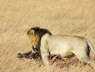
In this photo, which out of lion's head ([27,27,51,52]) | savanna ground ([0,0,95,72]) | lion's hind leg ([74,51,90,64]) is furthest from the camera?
savanna ground ([0,0,95,72])

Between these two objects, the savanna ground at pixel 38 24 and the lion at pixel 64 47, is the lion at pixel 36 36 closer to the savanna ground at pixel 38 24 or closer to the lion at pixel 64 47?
the lion at pixel 64 47

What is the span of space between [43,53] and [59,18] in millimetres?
6325

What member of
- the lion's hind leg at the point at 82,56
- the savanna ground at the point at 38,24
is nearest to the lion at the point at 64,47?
the lion's hind leg at the point at 82,56

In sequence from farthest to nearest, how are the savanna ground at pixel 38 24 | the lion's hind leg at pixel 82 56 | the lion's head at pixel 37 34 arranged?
Result: the savanna ground at pixel 38 24
the lion's head at pixel 37 34
the lion's hind leg at pixel 82 56

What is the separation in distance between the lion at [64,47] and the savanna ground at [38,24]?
170 millimetres

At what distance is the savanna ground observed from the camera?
9.22 metres

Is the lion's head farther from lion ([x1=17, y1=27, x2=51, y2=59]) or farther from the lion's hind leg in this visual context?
the lion's hind leg

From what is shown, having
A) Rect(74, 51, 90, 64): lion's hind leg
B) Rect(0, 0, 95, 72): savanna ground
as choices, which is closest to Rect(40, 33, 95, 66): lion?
Rect(74, 51, 90, 64): lion's hind leg

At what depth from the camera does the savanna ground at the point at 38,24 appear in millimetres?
9219

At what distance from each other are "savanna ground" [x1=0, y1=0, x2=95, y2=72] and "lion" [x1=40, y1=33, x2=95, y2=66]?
0.56 ft

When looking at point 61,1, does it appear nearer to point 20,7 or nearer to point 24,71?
point 20,7

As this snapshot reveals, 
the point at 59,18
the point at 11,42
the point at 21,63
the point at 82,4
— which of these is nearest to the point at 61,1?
the point at 82,4

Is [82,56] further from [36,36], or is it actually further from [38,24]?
[38,24]

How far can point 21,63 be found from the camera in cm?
959
